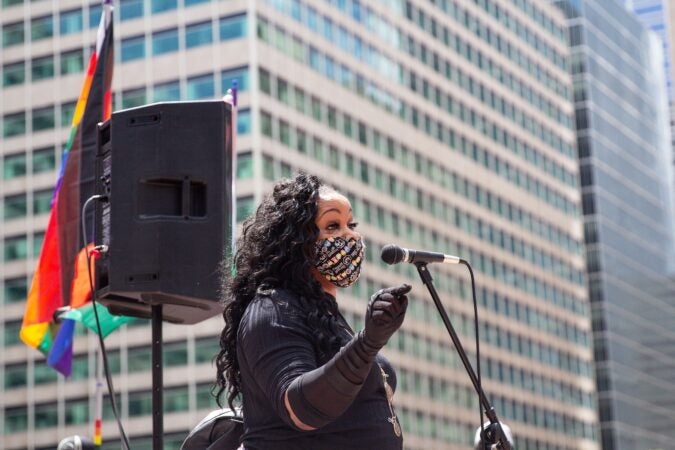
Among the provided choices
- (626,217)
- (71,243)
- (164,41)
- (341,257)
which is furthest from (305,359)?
(626,217)

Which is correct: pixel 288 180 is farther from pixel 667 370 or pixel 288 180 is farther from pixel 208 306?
pixel 667 370

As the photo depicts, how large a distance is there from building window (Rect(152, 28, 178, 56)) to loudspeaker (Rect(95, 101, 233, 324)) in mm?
59899

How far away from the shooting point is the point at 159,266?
757 cm

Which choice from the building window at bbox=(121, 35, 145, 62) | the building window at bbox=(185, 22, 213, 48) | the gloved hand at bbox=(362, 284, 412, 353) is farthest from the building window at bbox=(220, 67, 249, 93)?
the gloved hand at bbox=(362, 284, 412, 353)

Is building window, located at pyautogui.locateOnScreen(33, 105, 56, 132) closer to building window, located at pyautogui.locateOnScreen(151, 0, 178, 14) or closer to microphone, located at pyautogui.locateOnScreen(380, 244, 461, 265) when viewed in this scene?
building window, located at pyautogui.locateOnScreen(151, 0, 178, 14)

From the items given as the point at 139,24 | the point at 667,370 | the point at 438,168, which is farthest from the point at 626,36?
the point at 139,24

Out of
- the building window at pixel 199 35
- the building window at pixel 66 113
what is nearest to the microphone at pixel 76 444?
the building window at pixel 199 35

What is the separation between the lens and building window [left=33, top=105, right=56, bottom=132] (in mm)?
69125

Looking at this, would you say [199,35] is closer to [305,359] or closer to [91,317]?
[91,317]

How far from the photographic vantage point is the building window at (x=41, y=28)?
69.7 m

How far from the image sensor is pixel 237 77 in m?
65.2

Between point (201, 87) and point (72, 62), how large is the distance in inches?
282

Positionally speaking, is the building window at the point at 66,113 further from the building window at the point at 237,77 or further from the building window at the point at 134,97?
the building window at the point at 237,77

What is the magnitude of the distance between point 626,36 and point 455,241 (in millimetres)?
39963
